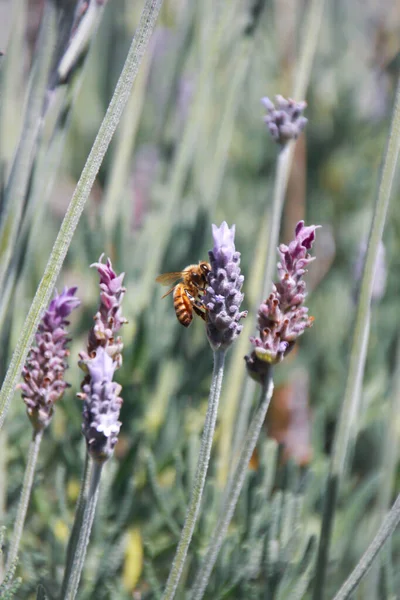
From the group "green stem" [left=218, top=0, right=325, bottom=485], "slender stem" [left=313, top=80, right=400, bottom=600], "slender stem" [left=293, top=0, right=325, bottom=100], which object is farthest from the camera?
"slender stem" [left=293, top=0, right=325, bottom=100]

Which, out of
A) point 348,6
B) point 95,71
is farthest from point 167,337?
point 348,6

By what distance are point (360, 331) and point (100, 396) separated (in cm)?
23

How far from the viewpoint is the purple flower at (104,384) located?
44cm

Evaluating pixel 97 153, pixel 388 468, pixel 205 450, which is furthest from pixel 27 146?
pixel 388 468

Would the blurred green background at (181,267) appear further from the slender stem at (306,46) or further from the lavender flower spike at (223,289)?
the lavender flower spike at (223,289)

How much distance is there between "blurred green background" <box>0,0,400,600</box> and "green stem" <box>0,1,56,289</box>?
0.04ft

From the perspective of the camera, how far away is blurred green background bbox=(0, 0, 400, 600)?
28.5 inches

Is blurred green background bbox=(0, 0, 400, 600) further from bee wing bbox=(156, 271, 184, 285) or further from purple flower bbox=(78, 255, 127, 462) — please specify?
purple flower bbox=(78, 255, 127, 462)

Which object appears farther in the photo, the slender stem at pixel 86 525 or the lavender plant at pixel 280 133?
the lavender plant at pixel 280 133

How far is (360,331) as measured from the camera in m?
0.58

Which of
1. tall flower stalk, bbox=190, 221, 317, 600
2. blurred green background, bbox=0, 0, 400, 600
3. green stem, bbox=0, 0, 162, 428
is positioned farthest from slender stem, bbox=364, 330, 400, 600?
green stem, bbox=0, 0, 162, 428

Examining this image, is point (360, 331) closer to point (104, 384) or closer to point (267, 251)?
point (267, 251)

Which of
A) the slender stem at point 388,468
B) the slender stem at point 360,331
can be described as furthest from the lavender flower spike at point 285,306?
the slender stem at point 388,468

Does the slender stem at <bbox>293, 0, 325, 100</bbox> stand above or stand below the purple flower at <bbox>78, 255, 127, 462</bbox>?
above
